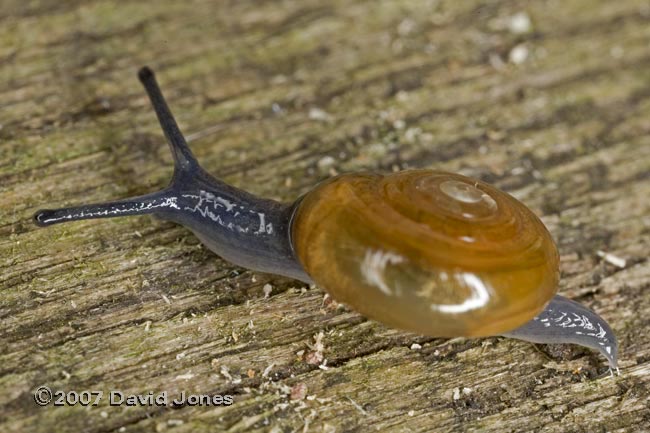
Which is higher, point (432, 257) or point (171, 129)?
point (171, 129)

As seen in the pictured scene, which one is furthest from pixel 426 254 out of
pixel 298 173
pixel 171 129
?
pixel 171 129

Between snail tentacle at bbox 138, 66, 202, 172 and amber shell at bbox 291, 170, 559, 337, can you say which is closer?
amber shell at bbox 291, 170, 559, 337

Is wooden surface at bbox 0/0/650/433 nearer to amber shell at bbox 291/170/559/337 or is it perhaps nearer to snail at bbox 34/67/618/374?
snail at bbox 34/67/618/374

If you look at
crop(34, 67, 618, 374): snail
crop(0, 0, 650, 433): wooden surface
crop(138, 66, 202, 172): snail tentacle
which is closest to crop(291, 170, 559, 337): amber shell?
crop(34, 67, 618, 374): snail

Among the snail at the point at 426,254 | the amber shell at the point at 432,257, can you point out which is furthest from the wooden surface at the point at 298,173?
the amber shell at the point at 432,257

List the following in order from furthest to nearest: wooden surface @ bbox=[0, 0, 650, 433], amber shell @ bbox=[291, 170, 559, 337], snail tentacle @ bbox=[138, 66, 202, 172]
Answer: snail tentacle @ bbox=[138, 66, 202, 172]
wooden surface @ bbox=[0, 0, 650, 433]
amber shell @ bbox=[291, 170, 559, 337]

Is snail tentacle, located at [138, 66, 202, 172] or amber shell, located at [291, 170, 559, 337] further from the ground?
snail tentacle, located at [138, 66, 202, 172]

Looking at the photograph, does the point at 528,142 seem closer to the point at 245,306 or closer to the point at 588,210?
the point at 588,210

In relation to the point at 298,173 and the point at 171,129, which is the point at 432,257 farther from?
the point at 171,129
